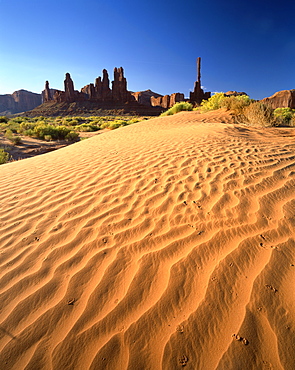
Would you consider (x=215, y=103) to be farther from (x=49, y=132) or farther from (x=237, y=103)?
(x=49, y=132)

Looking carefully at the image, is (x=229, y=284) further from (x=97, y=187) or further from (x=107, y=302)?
(x=97, y=187)

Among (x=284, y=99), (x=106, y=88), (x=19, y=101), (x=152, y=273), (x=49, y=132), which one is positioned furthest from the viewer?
(x=19, y=101)

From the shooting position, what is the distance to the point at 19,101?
371 feet

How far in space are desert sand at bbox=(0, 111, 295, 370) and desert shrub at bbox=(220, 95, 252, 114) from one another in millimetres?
7857

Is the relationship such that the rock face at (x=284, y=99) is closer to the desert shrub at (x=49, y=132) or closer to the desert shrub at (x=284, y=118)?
the desert shrub at (x=284, y=118)

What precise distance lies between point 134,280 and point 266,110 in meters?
9.03

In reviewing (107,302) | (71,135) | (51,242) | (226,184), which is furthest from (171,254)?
(71,135)

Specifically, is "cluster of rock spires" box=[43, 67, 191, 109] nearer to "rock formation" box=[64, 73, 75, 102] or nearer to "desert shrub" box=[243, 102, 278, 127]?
"rock formation" box=[64, 73, 75, 102]

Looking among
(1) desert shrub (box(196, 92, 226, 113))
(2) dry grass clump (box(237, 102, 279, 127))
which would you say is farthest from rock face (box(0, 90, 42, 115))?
(2) dry grass clump (box(237, 102, 279, 127))

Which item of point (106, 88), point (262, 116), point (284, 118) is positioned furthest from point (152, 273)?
point (106, 88)

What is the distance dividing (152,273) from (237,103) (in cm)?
1078

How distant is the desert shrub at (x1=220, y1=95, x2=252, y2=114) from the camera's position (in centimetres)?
997

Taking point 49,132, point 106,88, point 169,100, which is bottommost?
point 49,132

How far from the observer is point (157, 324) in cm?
136
